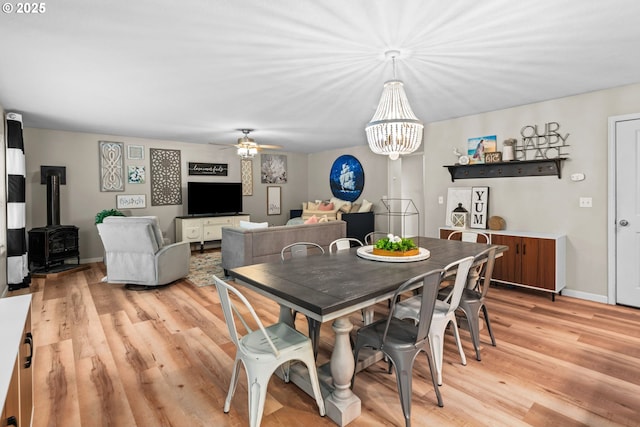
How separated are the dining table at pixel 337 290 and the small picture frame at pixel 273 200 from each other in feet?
20.9

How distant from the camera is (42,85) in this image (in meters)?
3.50

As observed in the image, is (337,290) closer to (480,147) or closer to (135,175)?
(480,147)

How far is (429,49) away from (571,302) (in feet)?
10.8

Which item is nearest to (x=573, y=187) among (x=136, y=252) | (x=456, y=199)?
(x=456, y=199)

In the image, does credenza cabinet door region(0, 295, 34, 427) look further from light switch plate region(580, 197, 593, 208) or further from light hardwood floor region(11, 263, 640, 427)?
light switch plate region(580, 197, 593, 208)

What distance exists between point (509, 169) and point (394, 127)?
2.75 metres

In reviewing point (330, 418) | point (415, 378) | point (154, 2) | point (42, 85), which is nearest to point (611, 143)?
point (415, 378)

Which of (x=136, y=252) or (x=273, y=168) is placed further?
(x=273, y=168)

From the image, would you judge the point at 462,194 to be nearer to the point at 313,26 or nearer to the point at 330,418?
the point at 313,26

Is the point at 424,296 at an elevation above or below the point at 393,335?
above

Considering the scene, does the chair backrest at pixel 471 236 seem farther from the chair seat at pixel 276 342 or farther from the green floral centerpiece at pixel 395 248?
the chair seat at pixel 276 342

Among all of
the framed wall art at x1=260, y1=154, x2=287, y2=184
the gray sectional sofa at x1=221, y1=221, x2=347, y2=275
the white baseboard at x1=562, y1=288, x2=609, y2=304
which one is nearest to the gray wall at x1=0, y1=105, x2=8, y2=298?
the gray sectional sofa at x1=221, y1=221, x2=347, y2=275

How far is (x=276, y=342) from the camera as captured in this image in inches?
76.0

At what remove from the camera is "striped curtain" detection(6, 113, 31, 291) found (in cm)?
446
